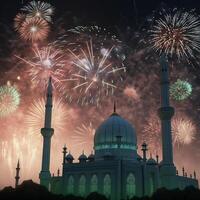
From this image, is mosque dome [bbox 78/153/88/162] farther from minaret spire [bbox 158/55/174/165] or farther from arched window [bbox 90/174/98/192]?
minaret spire [bbox 158/55/174/165]

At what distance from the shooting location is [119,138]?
68000mm

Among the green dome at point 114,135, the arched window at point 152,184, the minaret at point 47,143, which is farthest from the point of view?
the green dome at point 114,135

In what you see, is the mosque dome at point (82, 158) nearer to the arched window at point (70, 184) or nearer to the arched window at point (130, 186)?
the arched window at point (70, 184)

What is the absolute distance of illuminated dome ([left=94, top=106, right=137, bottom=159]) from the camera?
69.2m

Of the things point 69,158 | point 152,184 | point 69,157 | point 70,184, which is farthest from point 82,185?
point 152,184

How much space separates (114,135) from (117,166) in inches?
360

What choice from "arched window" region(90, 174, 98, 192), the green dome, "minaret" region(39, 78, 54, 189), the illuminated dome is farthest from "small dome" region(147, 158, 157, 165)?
"minaret" region(39, 78, 54, 189)

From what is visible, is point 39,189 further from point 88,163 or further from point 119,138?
point 119,138

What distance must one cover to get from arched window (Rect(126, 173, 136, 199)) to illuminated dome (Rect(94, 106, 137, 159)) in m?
6.68

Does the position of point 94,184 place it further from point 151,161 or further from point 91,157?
point 151,161

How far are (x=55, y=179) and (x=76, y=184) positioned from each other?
5666 millimetres

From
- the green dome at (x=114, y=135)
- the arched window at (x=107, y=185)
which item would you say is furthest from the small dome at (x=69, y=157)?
the arched window at (x=107, y=185)

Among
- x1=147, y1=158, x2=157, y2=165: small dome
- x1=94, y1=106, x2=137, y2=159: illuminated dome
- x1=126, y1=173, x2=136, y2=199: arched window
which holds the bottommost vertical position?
x1=126, y1=173, x2=136, y2=199: arched window

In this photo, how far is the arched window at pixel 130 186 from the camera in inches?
2409
